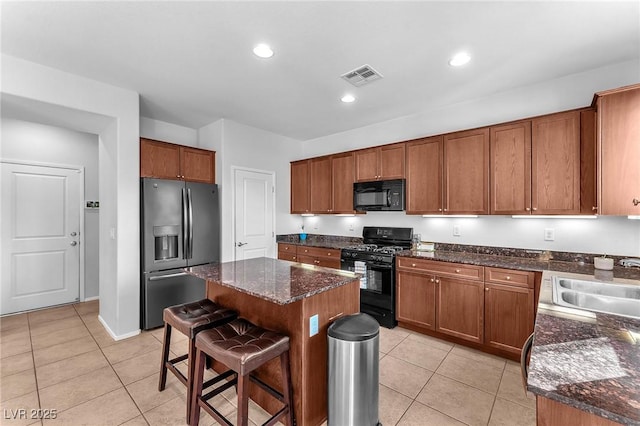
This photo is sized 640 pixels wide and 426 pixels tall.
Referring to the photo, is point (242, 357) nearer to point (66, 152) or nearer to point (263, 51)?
point (263, 51)

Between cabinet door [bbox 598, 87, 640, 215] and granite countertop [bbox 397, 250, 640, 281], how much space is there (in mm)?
532

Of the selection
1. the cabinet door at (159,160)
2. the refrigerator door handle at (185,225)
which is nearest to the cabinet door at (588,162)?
the refrigerator door handle at (185,225)

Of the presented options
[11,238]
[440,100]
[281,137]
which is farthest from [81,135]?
[440,100]

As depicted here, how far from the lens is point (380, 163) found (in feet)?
13.2

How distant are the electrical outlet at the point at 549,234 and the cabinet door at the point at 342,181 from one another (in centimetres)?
238

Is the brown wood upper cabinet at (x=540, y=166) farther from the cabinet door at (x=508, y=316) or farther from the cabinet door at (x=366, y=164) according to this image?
the cabinet door at (x=366, y=164)

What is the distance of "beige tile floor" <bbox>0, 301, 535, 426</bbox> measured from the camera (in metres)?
2.01

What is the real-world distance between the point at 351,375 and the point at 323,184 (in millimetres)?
3375

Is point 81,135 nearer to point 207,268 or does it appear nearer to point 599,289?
point 207,268

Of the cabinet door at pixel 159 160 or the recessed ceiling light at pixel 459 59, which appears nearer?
the recessed ceiling light at pixel 459 59

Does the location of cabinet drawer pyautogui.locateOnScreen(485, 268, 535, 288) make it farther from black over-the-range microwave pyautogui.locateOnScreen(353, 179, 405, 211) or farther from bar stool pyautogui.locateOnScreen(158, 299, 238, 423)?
bar stool pyautogui.locateOnScreen(158, 299, 238, 423)

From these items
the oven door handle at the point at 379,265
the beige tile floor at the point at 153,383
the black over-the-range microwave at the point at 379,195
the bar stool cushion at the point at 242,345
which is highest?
the black over-the-range microwave at the point at 379,195

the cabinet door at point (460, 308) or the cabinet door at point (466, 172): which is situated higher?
the cabinet door at point (466, 172)

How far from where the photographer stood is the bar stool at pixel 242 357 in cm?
156
